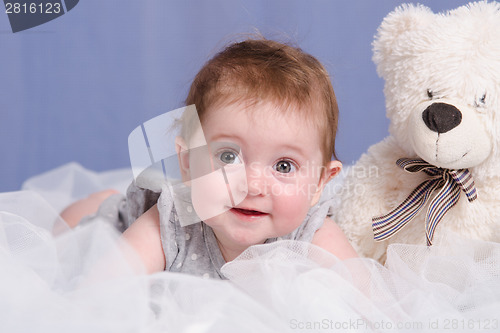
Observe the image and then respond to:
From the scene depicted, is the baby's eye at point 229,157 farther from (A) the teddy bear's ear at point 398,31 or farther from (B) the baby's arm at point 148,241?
(A) the teddy bear's ear at point 398,31

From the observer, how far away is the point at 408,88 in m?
0.95

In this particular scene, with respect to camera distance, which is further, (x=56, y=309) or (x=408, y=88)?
(x=408, y=88)

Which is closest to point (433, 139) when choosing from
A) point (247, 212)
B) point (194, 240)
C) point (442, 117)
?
point (442, 117)

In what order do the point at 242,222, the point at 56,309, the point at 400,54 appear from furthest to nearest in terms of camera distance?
the point at 400,54
the point at 242,222
the point at 56,309

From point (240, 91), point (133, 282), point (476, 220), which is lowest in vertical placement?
point (476, 220)

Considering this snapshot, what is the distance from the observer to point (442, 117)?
2.87 ft

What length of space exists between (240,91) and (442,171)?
355mm

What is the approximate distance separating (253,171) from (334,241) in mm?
217

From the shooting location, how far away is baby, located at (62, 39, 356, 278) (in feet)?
2.86

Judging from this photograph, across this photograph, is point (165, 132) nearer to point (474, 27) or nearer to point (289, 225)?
point (289, 225)

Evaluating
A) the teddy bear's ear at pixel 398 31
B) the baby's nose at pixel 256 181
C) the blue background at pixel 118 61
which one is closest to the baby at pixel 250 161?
the baby's nose at pixel 256 181

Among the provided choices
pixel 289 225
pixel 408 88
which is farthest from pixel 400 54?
pixel 289 225

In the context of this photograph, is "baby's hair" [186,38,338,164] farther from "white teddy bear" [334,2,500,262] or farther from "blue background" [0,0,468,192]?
"blue background" [0,0,468,192]

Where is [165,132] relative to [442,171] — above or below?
above
